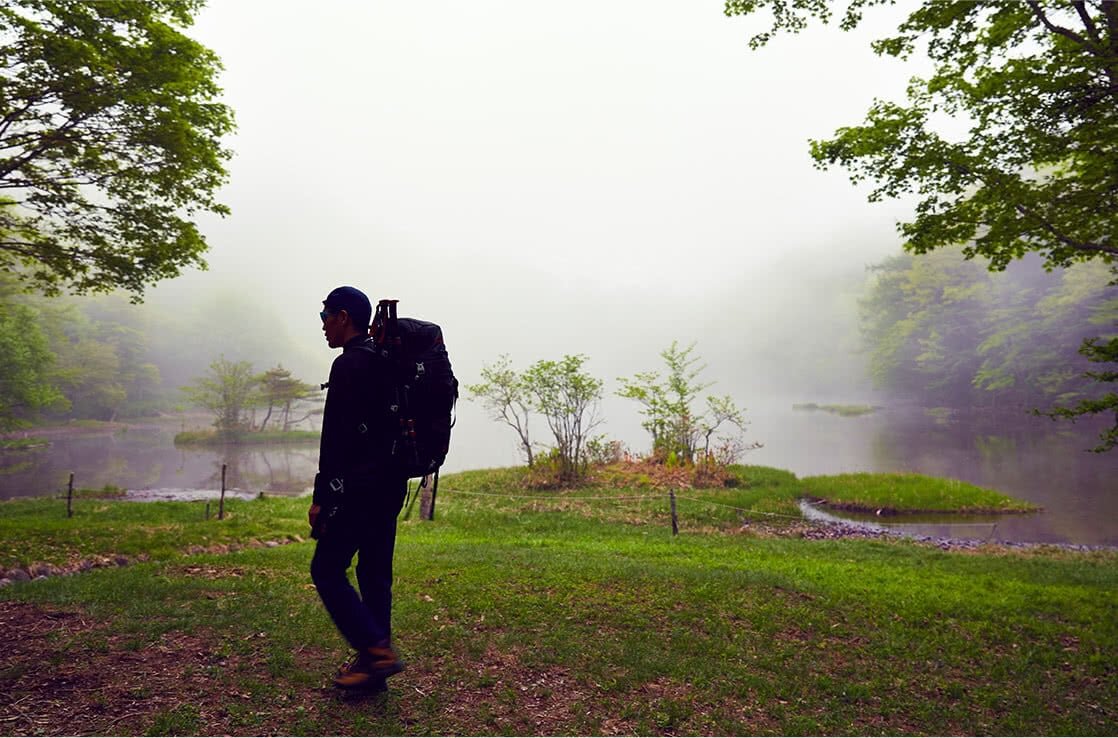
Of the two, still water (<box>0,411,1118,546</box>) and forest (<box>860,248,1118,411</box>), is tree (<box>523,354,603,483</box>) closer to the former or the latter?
still water (<box>0,411,1118,546</box>)

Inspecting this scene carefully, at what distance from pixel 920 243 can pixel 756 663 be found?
750 cm

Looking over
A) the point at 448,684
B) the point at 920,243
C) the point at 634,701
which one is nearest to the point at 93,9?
the point at 448,684

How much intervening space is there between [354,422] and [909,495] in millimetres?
19184

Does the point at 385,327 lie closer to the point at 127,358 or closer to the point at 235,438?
the point at 235,438

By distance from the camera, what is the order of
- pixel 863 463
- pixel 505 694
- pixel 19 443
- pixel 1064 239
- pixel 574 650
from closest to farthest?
pixel 505 694
pixel 574 650
pixel 1064 239
pixel 863 463
pixel 19 443

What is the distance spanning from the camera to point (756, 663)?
442 centimetres

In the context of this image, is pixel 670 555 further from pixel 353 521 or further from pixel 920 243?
pixel 353 521

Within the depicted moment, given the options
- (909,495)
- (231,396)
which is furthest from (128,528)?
(231,396)

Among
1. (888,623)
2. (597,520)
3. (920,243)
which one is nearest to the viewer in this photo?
(888,623)

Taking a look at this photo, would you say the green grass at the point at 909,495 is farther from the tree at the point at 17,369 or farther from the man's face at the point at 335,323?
the tree at the point at 17,369

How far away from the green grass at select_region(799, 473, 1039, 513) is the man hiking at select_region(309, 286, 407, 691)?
17.5 meters

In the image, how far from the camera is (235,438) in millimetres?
45406

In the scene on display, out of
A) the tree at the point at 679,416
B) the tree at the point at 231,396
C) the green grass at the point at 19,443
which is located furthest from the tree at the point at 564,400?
the green grass at the point at 19,443

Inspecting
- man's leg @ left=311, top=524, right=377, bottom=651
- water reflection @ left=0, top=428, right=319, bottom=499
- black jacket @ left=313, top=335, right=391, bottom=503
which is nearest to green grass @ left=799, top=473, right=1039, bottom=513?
man's leg @ left=311, top=524, right=377, bottom=651
